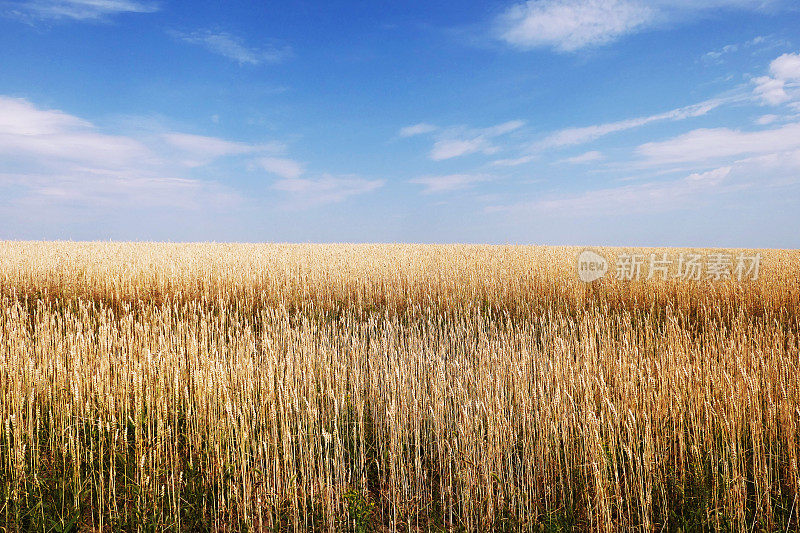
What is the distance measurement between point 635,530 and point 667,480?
493 mm

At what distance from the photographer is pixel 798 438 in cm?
357

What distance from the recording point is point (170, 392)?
4309 mm

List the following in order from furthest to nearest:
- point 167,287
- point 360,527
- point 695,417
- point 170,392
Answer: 1. point 167,287
2. point 170,392
3. point 695,417
4. point 360,527

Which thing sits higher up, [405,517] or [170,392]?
[170,392]

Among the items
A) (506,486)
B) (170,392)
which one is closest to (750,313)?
(506,486)

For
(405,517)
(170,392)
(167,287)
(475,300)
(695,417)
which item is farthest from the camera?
(167,287)

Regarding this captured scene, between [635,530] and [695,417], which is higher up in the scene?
[695,417]

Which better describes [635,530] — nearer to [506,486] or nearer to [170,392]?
[506,486]

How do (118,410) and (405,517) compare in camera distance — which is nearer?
(405,517)

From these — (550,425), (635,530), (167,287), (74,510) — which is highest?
(167,287)

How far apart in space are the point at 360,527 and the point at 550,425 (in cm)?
152

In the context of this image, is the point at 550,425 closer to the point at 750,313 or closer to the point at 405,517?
the point at 405,517

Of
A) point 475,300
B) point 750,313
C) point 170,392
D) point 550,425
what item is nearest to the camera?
point 550,425

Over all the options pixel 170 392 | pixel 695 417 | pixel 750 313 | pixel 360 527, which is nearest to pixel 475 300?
pixel 750 313
